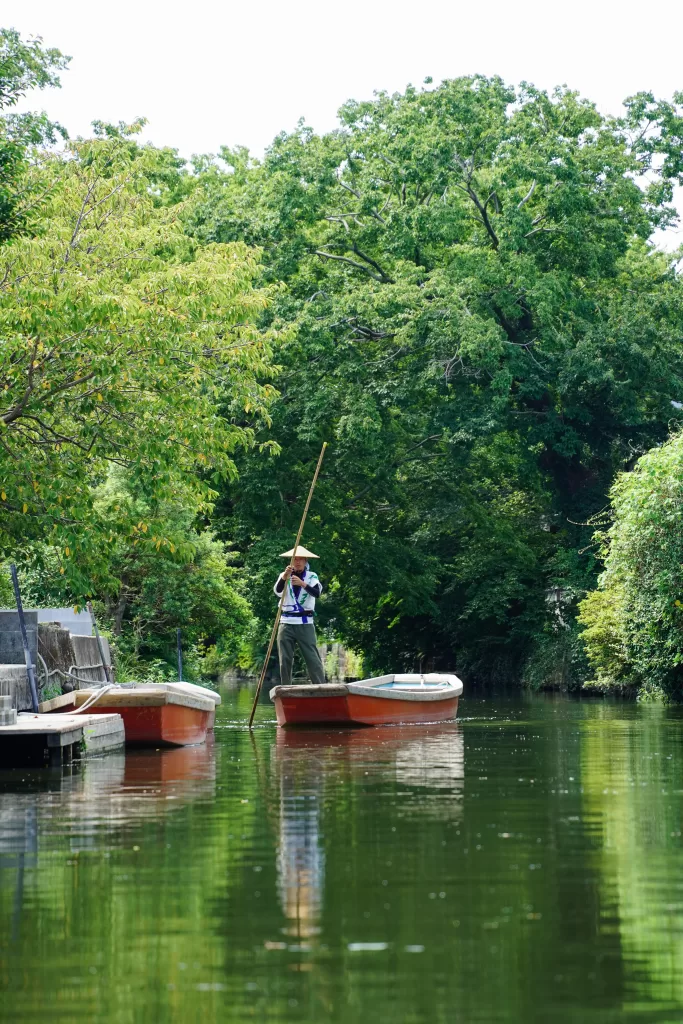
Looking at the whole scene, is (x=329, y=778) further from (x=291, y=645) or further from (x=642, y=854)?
(x=291, y=645)

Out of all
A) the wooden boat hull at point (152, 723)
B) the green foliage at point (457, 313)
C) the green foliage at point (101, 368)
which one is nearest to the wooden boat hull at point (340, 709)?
the wooden boat hull at point (152, 723)

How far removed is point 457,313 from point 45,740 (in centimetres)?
2517

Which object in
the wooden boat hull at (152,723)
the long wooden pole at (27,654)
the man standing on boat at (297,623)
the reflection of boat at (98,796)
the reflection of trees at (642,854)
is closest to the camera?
the reflection of trees at (642,854)

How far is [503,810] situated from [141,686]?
931cm

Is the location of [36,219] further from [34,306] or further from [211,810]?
[211,810]

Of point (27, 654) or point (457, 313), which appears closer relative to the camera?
point (27, 654)

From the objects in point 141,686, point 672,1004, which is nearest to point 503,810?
point 672,1004

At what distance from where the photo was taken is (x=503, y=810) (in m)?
12.3

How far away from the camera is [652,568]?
3094cm

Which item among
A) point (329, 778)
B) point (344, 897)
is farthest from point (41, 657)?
point (344, 897)

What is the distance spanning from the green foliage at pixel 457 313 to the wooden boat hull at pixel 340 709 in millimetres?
15767

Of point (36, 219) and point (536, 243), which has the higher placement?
point (536, 243)

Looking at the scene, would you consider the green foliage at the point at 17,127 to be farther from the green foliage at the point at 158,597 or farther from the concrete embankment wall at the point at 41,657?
the green foliage at the point at 158,597

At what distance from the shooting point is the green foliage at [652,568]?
30.2m
